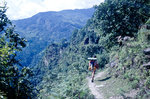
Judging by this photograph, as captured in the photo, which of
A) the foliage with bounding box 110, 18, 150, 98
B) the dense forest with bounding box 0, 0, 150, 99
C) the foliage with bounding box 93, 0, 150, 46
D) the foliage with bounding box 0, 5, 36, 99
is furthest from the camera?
the foliage with bounding box 93, 0, 150, 46

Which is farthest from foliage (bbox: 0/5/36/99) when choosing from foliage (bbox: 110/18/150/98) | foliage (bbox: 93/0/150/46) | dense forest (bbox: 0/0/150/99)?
foliage (bbox: 93/0/150/46)

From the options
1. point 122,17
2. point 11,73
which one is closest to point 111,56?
point 122,17

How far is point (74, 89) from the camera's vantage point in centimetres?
789

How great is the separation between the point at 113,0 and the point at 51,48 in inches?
4101

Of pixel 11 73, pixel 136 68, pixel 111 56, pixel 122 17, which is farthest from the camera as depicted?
pixel 122 17

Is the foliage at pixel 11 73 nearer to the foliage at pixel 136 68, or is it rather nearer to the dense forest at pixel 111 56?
the dense forest at pixel 111 56

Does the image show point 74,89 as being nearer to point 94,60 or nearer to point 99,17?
point 94,60

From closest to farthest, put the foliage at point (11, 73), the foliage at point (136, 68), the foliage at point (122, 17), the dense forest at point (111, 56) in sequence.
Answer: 1. the foliage at point (11, 73)
2. the dense forest at point (111, 56)
3. the foliage at point (136, 68)
4. the foliage at point (122, 17)

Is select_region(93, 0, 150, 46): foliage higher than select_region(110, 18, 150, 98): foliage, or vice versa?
select_region(93, 0, 150, 46): foliage

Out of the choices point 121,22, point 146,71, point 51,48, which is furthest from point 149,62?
point 51,48

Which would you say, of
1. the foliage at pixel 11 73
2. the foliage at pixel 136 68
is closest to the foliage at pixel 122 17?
the foliage at pixel 136 68

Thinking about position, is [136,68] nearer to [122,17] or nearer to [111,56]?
[111,56]

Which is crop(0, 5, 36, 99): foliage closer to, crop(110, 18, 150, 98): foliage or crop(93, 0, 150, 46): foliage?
crop(110, 18, 150, 98): foliage

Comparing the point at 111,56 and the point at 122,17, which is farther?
the point at 122,17
